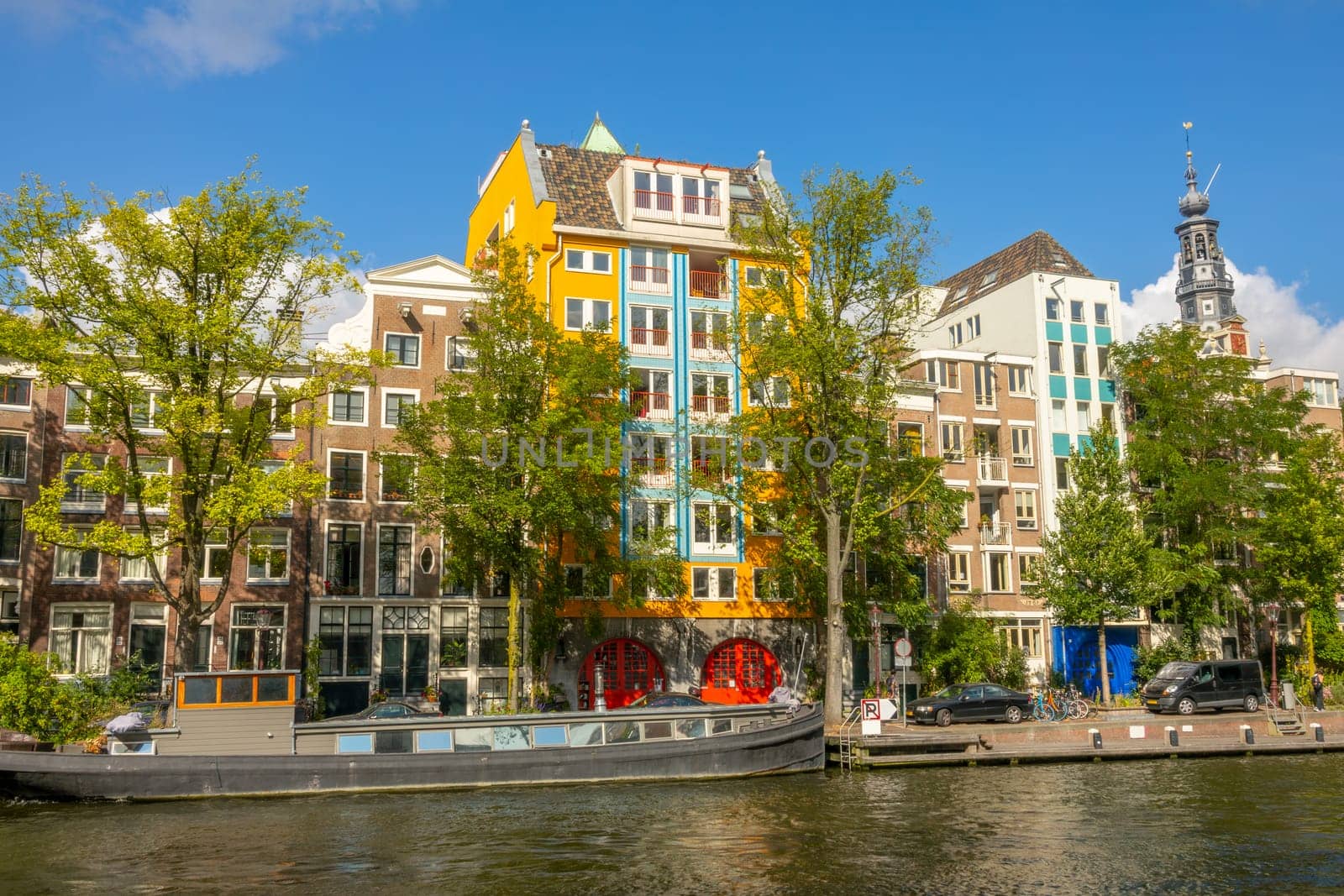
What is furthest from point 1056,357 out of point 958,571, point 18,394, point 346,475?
point 18,394

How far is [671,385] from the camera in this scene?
54594mm

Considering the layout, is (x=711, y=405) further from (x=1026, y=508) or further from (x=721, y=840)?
(x=721, y=840)

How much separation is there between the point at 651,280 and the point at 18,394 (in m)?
26.3

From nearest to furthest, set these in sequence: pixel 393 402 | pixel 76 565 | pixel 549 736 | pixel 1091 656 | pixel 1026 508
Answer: pixel 549 736
pixel 76 565
pixel 393 402
pixel 1091 656
pixel 1026 508

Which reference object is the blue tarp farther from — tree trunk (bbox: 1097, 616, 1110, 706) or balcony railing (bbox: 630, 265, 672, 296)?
balcony railing (bbox: 630, 265, 672, 296)

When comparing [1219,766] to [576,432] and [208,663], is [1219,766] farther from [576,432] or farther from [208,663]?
[208,663]

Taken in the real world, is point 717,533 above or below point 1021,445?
below

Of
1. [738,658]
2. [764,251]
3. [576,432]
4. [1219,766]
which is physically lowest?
[1219,766]

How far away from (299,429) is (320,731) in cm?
1902

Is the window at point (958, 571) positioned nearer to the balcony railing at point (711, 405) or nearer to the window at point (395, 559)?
the balcony railing at point (711, 405)

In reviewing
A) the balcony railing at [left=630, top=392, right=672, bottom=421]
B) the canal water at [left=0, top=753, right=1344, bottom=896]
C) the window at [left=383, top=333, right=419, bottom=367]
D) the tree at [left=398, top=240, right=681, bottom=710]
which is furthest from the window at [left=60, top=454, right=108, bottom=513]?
the balcony railing at [left=630, top=392, right=672, bottom=421]

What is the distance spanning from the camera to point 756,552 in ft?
177

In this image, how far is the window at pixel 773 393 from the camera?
1898 inches

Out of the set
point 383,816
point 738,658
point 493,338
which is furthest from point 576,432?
point 383,816
